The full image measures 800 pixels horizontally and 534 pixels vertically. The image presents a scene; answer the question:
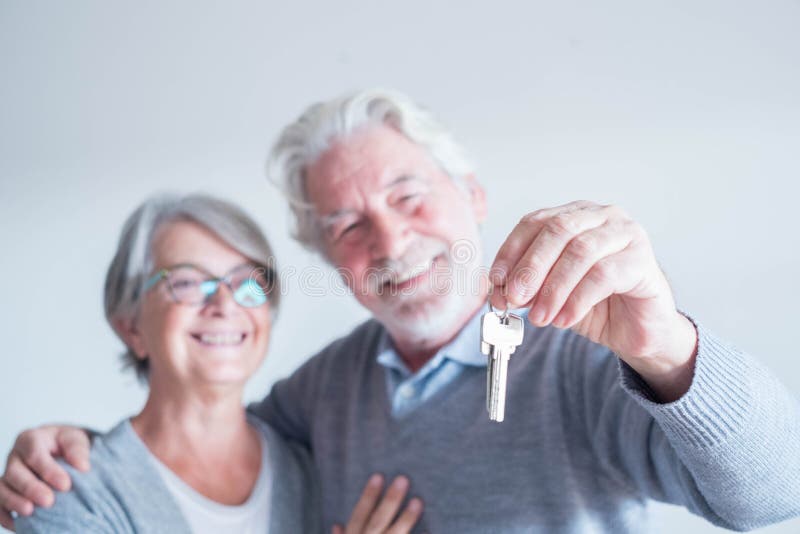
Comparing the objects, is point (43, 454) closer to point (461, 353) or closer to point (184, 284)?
point (184, 284)

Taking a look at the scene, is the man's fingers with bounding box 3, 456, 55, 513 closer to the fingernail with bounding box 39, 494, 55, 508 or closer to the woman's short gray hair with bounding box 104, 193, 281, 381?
the fingernail with bounding box 39, 494, 55, 508

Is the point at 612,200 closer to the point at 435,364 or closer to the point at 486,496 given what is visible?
the point at 435,364

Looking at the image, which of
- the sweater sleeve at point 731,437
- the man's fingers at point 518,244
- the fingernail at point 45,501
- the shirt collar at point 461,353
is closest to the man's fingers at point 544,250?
the man's fingers at point 518,244

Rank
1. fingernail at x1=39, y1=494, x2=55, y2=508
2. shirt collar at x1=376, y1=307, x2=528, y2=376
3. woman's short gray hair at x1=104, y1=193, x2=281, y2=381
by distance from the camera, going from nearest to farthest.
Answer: fingernail at x1=39, y1=494, x2=55, y2=508, shirt collar at x1=376, y1=307, x2=528, y2=376, woman's short gray hair at x1=104, y1=193, x2=281, y2=381

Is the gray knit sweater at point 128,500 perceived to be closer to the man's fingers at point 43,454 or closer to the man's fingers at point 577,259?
the man's fingers at point 43,454

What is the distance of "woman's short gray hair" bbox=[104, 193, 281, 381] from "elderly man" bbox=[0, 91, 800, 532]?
0.41ft

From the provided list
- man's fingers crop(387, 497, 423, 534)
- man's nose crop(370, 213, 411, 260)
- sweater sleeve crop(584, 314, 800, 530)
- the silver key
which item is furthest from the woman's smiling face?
sweater sleeve crop(584, 314, 800, 530)

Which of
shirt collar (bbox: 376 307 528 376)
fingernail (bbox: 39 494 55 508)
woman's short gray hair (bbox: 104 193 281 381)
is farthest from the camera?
woman's short gray hair (bbox: 104 193 281 381)

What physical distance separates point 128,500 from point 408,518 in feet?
1.29

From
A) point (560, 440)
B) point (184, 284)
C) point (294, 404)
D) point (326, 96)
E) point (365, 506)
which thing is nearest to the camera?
point (560, 440)

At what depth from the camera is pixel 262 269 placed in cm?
120

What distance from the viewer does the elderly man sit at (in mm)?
679

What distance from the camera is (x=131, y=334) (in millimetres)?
1211

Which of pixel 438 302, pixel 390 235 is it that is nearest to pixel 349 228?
pixel 390 235
